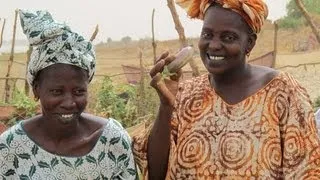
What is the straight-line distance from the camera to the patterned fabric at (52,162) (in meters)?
2.59

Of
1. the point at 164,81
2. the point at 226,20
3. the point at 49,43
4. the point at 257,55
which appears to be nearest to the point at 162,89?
the point at 164,81

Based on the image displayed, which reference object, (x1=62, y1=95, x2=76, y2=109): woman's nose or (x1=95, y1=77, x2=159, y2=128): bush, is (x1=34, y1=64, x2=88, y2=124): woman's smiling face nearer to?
(x1=62, y1=95, x2=76, y2=109): woman's nose

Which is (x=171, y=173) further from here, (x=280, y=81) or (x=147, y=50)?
(x=147, y=50)

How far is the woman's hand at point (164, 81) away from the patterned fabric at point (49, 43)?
30cm

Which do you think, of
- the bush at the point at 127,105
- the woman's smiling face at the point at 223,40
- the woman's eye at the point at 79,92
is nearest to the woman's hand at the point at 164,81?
the woman's smiling face at the point at 223,40

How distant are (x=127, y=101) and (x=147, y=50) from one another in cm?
1628

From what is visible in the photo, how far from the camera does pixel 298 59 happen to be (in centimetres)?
1998

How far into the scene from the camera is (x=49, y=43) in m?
2.58

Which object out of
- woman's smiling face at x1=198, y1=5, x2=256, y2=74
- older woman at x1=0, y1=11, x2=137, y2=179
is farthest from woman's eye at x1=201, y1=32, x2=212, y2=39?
older woman at x1=0, y1=11, x2=137, y2=179

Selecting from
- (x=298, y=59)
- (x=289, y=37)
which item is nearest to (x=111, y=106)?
(x=298, y=59)

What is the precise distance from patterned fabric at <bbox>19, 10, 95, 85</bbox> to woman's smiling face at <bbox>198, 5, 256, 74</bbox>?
1.65 feet

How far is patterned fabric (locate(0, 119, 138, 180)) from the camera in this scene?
2.59 m

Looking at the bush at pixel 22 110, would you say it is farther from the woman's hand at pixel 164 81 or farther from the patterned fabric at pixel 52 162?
the woman's hand at pixel 164 81

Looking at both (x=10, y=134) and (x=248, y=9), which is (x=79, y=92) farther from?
(x=248, y=9)
